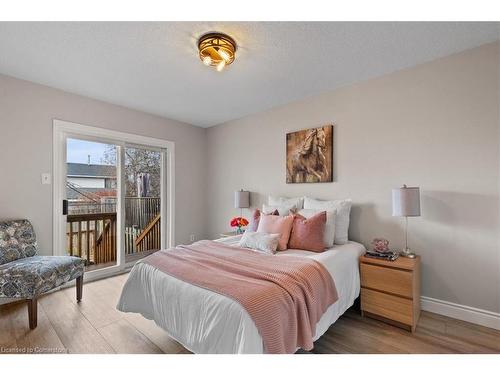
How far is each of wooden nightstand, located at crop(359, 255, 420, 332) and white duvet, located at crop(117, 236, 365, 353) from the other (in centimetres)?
10

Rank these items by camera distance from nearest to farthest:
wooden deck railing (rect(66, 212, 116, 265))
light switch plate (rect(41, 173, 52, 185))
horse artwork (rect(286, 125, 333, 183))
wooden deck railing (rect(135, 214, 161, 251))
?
1. light switch plate (rect(41, 173, 52, 185))
2. horse artwork (rect(286, 125, 333, 183))
3. wooden deck railing (rect(66, 212, 116, 265))
4. wooden deck railing (rect(135, 214, 161, 251))

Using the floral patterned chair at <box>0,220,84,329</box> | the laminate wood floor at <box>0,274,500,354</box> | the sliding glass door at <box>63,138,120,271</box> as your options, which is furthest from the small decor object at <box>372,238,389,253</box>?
the sliding glass door at <box>63,138,120,271</box>

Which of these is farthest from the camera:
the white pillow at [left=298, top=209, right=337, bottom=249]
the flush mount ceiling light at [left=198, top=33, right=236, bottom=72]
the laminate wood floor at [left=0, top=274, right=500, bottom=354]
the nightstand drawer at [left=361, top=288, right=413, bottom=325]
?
the white pillow at [left=298, top=209, right=337, bottom=249]

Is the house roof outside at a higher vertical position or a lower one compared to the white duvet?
higher

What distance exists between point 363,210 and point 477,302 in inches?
46.5

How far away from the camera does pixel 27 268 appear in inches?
81.7

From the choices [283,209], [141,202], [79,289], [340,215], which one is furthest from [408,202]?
[141,202]

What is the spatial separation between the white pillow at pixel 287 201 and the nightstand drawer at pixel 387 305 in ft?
3.71

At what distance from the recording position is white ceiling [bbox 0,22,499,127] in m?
1.79

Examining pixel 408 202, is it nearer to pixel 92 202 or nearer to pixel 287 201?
pixel 287 201

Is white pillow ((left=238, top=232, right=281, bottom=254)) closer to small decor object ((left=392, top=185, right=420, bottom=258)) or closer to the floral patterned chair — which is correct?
small decor object ((left=392, top=185, right=420, bottom=258))

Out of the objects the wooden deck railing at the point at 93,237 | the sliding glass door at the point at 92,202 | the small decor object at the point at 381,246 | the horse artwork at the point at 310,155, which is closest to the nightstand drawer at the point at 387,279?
the small decor object at the point at 381,246

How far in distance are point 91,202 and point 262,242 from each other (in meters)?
2.57
